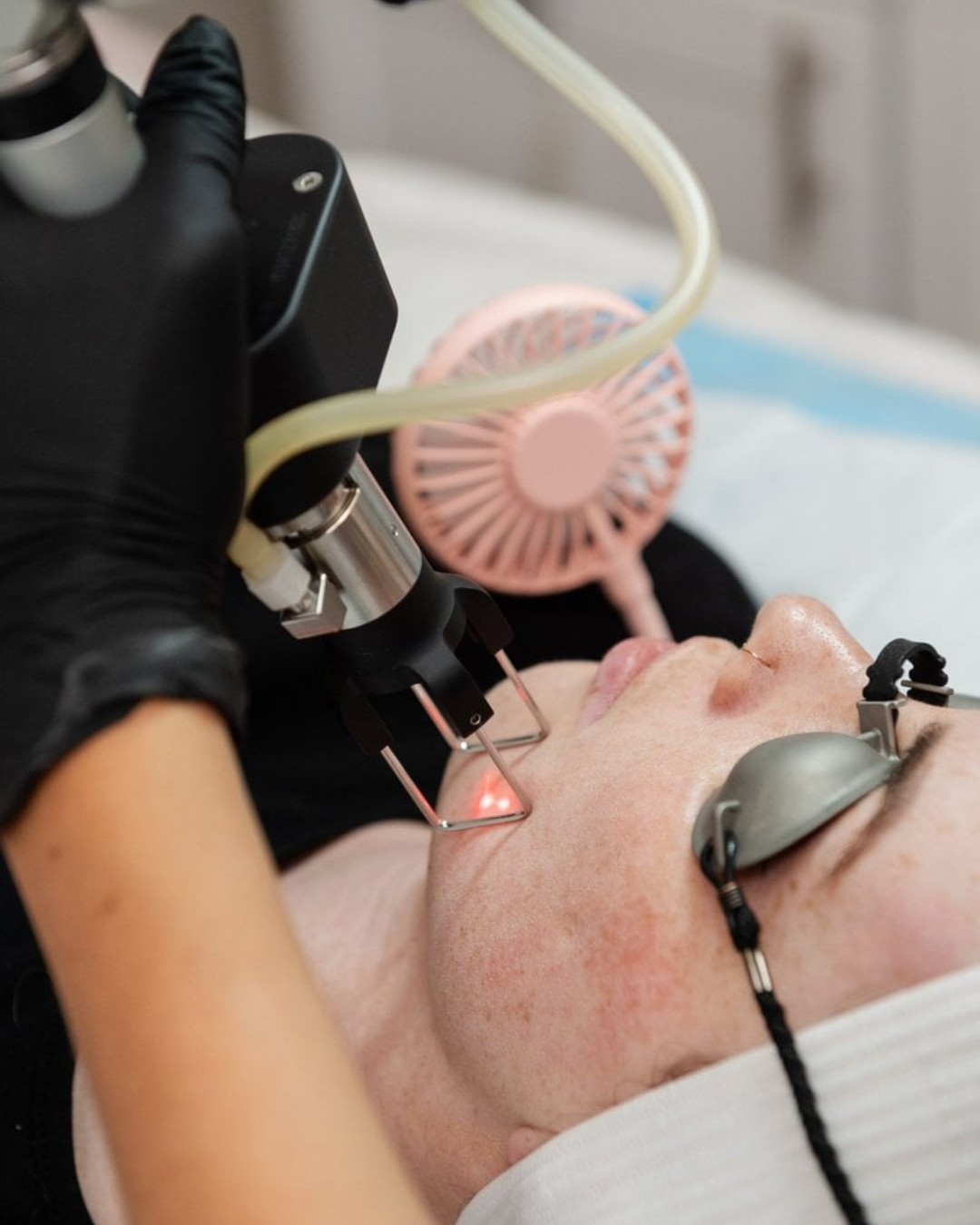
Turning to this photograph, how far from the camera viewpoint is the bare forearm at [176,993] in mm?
593

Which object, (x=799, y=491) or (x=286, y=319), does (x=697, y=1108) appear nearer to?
(x=286, y=319)

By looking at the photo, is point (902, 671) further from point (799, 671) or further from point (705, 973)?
point (705, 973)

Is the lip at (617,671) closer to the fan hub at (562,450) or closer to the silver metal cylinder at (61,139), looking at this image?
the fan hub at (562,450)

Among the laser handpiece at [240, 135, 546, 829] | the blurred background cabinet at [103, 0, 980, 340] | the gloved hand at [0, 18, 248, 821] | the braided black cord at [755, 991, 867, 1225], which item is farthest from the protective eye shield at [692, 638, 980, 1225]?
the blurred background cabinet at [103, 0, 980, 340]

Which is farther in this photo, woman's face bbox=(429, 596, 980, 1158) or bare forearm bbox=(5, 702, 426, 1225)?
woman's face bbox=(429, 596, 980, 1158)

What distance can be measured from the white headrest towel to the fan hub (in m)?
0.57

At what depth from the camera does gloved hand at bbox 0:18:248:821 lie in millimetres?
605

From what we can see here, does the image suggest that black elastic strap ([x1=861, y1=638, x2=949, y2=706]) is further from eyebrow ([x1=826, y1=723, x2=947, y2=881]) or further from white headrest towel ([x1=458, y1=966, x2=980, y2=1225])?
white headrest towel ([x1=458, y1=966, x2=980, y2=1225])

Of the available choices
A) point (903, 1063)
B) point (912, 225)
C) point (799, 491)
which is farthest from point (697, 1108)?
point (912, 225)

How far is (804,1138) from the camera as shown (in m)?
0.75

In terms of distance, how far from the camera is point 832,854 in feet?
2.56

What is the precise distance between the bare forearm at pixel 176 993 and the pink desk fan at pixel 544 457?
631 millimetres

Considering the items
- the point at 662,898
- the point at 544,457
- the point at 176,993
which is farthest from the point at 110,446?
the point at 544,457

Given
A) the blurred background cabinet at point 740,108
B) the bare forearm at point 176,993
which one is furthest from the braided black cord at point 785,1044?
the blurred background cabinet at point 740,108
